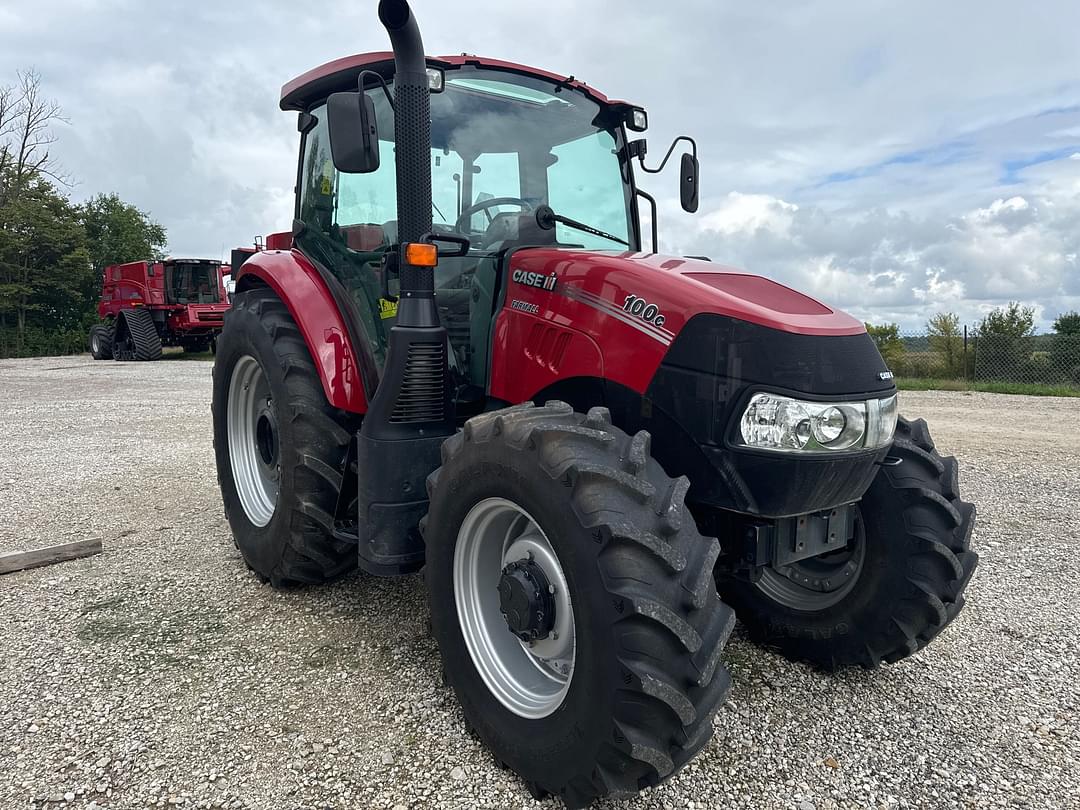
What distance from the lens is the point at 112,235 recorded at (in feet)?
110

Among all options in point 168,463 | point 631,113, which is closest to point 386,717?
point 631,113

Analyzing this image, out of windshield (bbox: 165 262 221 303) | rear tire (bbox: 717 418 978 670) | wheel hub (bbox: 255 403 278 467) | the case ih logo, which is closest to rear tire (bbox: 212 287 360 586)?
wheel hub (bbox: 255 403 278 467)

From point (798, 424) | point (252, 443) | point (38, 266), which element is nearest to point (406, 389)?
point (798, 424)

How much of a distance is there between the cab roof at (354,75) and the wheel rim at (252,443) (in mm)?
1247

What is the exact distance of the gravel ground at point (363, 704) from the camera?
206cm

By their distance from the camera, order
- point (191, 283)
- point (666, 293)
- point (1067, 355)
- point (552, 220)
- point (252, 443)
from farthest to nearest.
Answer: point (191, 283) < point (1067, 355) < point (252, 443) < point (552, 220) < point (666, 293)

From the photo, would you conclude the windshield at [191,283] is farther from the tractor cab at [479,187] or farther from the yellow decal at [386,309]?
the yellow decal at [386,309]

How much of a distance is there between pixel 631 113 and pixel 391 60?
107 cm

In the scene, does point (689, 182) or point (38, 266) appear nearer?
point (689, 182)

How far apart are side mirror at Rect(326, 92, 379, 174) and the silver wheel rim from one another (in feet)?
3.85

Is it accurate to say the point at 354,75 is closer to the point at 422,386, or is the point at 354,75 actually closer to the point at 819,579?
the point at 422,386

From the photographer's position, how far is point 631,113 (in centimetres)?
324

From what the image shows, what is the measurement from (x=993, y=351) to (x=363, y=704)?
14714 mm

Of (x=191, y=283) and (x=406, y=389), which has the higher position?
(x=191, y=283)
